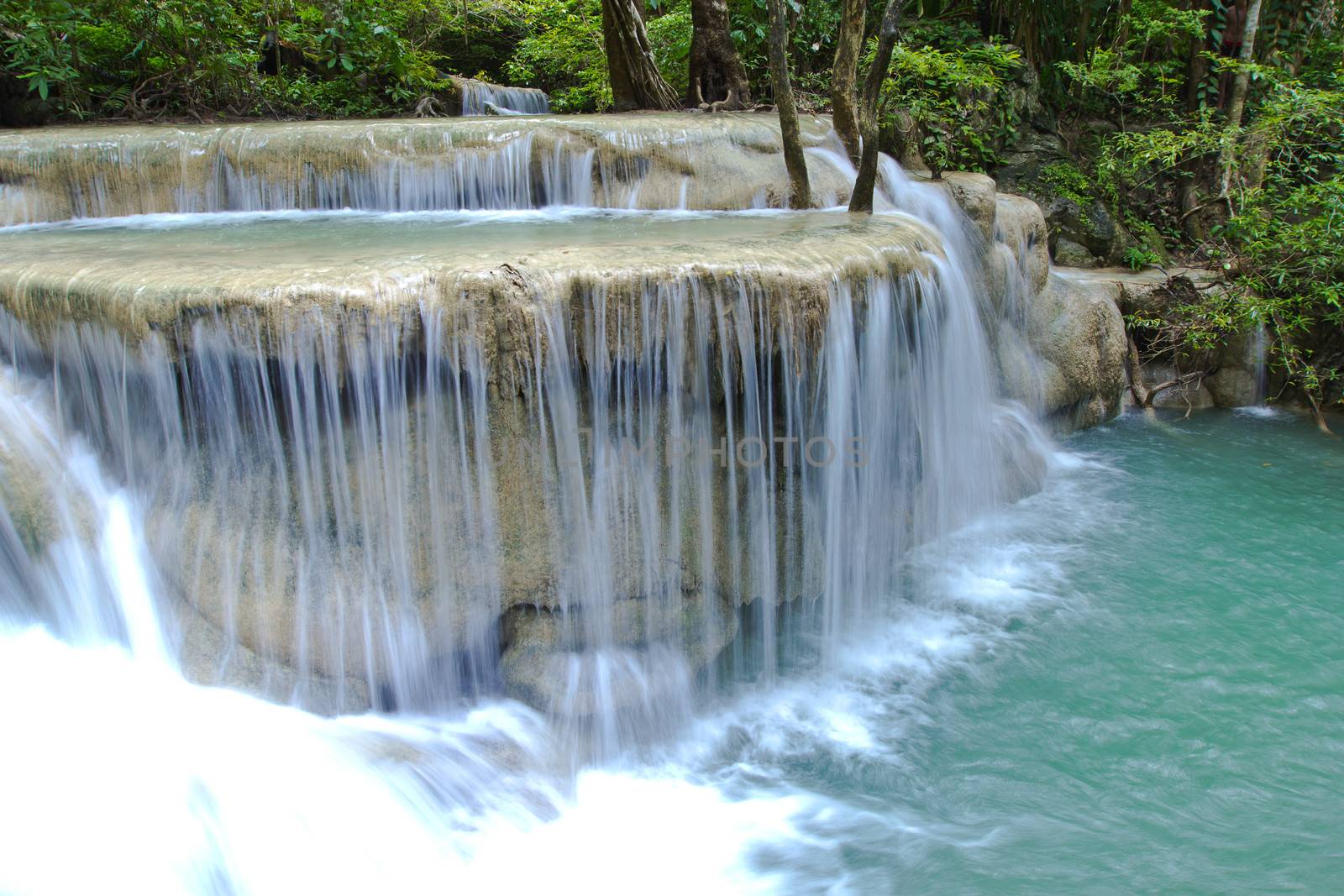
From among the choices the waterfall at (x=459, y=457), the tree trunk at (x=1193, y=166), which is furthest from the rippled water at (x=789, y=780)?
the tree trunk at (x=1193, y=166)

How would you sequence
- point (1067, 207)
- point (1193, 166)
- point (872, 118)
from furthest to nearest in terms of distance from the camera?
point (1193, 166), point (1067, 207), point (872, 118)

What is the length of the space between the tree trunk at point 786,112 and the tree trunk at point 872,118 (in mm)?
538

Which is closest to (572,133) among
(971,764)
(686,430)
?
(686,430)

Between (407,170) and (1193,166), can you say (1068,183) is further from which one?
(407,170)

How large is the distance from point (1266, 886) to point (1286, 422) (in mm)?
5837

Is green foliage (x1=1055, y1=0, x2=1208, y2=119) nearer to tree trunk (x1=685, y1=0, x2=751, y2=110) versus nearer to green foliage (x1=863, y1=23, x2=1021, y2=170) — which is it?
green foliage (x1=863, y1=23, x2=1021, y2=170)

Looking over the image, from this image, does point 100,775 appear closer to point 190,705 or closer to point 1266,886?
point 190,705

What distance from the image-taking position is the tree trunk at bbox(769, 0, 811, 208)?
6582mm

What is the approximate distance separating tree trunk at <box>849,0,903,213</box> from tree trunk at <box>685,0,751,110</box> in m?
3.41

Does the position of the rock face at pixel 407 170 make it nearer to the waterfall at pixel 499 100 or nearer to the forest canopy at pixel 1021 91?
the forest canopy at pixel 1021 91

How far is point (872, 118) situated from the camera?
6297 mm

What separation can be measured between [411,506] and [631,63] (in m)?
7.35

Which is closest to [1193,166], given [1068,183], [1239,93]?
[1239,93]

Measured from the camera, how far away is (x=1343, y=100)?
328 inches
